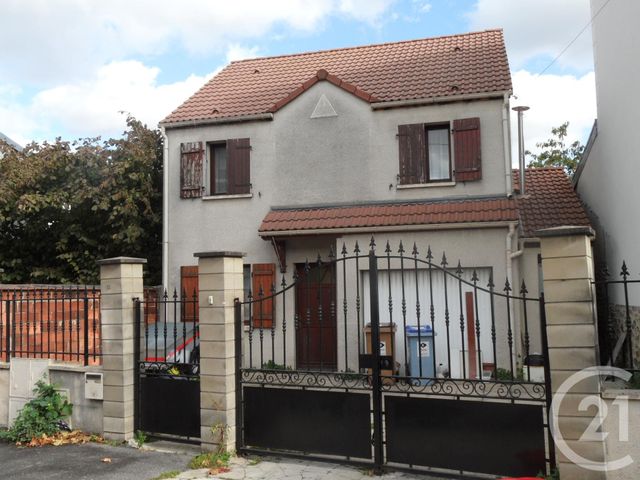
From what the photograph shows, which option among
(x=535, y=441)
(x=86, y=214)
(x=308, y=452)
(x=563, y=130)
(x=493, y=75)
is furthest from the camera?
(x=563, y=130)

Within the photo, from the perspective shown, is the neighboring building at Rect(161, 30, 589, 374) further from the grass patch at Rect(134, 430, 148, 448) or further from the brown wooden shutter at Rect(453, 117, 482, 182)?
the grass patch at Rect(134, 430, 148, 448)

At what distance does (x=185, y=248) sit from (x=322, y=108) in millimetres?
4591

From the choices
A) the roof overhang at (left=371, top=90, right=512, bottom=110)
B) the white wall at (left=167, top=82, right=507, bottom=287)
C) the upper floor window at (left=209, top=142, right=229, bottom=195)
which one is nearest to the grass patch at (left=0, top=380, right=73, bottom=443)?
the white wall at (left=167, top=82, right=507, bottom=287)

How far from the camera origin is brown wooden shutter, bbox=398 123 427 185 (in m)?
12.1

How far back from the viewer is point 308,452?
582cm

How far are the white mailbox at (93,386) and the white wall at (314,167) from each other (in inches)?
227

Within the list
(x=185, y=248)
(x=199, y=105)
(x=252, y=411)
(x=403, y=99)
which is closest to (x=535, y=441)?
(x=252, y=411)

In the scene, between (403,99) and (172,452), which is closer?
(172,452)

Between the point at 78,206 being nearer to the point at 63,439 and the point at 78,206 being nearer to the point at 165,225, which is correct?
the point at 165,225

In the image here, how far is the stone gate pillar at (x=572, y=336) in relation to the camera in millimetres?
4672

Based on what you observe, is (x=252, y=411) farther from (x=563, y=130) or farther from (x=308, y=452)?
(x=563, y=130)

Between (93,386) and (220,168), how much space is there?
749 centimetres

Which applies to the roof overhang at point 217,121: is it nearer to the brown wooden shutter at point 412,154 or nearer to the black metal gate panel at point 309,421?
the brown wooden shutter at point 412,154

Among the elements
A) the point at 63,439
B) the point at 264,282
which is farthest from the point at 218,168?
the point at 63,439
